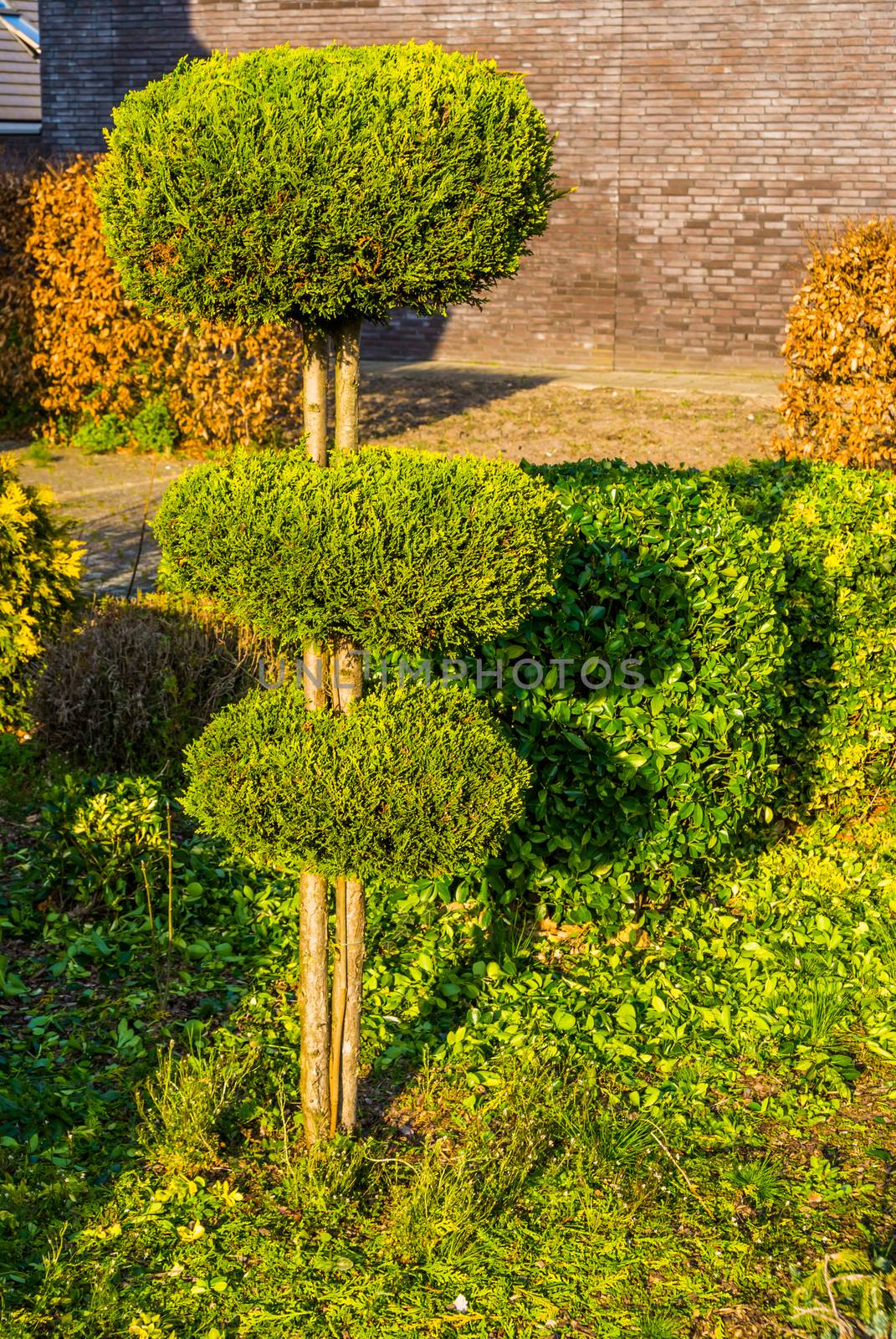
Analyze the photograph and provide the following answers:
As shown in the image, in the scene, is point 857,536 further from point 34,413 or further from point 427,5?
point 427,5

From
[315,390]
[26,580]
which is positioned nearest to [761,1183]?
[315,390]

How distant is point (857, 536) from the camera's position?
5641 millimetres

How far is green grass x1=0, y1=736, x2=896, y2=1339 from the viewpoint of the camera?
3.28 metres

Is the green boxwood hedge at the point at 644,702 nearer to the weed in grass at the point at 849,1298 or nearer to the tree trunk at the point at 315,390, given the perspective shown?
the tree trunk at the point at 315,390

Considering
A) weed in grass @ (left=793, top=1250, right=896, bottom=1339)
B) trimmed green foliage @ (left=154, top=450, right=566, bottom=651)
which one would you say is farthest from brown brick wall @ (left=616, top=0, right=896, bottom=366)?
weed in grass @ (left=793, top=1250, right=896, bottom=1339)

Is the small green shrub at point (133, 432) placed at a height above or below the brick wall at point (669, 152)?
below

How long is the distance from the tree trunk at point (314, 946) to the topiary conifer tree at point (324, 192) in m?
0.11

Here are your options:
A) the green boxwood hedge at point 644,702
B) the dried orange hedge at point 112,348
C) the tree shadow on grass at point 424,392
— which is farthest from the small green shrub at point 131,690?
the tree shadow on grass at point 424,392

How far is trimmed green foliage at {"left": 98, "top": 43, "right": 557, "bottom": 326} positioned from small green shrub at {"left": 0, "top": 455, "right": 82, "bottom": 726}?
3322 mm

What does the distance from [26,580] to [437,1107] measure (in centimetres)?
357

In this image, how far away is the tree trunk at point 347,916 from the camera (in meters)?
3.47

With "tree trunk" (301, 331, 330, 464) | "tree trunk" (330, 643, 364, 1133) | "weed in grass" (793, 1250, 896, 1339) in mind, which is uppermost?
"tree trunk" (301, 331, 330, 464)

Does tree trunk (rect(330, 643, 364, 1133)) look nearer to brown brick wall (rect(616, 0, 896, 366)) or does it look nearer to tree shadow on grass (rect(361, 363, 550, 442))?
tree shadow on grass (rect(361, 363, 550, 442))

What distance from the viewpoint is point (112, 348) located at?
1174 cm
